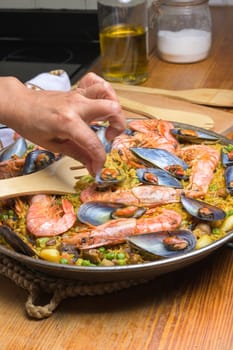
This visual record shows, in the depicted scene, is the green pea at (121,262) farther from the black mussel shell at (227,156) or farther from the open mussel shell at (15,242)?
the black mussel shell at (227,156)

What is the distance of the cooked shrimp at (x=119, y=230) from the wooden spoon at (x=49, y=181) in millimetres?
124

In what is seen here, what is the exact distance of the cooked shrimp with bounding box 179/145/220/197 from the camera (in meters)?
1.03

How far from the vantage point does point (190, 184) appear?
1.04 metres

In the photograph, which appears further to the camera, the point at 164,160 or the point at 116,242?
the point at 164,160

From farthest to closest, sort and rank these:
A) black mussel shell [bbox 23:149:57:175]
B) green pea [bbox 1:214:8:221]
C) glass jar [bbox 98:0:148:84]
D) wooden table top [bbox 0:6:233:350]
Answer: glass jar [bbox 98:0:148:84], black mussel shell [bbox 23:149:57:175], green pea [bbox 1:214:8:221], wooden table top [bbox 0:6:233:350]

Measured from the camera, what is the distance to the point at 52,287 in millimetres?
906

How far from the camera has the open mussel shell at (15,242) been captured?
0.88 metres

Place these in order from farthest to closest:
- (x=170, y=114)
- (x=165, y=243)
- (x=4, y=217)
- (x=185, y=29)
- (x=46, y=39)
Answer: (x=46, y=39), (x=185, y=29), (x=170, y=114), (x=4, y=217), (x=165, y=243)

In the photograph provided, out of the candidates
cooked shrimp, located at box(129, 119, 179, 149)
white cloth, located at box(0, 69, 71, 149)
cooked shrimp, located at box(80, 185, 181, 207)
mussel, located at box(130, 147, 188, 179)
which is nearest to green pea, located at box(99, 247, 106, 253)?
cooked shrimp, located at box(80, 185, 181, 207)

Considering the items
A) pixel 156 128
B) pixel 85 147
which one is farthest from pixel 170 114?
pixel 85 147

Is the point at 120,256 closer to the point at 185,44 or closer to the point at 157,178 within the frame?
the point at 157,178

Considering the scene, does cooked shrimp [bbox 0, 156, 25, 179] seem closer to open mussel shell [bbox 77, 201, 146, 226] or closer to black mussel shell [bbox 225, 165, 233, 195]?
open mussel shell [bbox 77, 201, 146, 226]

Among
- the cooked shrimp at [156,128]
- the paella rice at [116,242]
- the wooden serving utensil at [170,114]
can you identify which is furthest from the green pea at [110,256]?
the wooden serving utensil at [170,114]

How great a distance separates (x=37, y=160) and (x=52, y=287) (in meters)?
0.28
